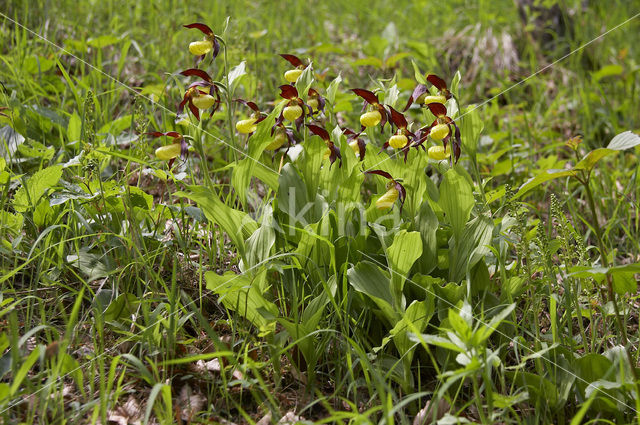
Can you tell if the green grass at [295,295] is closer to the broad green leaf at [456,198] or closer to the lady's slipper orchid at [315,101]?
the broad green leaf at [456,198]

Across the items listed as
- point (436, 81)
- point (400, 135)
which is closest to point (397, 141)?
point (400, 135)

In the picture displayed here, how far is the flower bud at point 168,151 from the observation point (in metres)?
1.79

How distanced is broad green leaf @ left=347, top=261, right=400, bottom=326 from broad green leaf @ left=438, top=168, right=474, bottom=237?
327mm

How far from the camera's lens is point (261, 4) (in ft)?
16.0

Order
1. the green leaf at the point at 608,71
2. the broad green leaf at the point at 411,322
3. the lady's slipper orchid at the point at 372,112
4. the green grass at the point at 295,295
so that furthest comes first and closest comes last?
the green leaf at the point at 608,71 → the lady's slipper orchid at the point at 372,112 → the broad green leaf at the point at 411,322 → the green grass at the point at 295,295

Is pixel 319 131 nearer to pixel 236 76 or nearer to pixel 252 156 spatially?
pixel 252 156

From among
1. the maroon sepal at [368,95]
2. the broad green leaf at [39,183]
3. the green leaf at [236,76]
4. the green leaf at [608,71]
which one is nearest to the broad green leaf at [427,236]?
the maroon sepal at [368,95]

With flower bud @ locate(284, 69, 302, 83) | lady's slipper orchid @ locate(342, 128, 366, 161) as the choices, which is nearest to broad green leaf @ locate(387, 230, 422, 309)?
lady's slipper orchid @ locate(342, 128, 366, 161)

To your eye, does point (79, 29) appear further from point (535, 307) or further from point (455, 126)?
point (535, 307)

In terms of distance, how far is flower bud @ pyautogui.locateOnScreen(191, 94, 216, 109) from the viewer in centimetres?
181

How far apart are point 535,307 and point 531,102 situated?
9.71 feet

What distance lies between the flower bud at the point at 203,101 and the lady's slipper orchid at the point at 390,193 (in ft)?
1.90

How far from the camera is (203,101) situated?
1.82 m

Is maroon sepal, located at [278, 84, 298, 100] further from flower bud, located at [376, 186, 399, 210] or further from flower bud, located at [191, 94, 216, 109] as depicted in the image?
flower bud, located at [376, 186, 399, 210]
